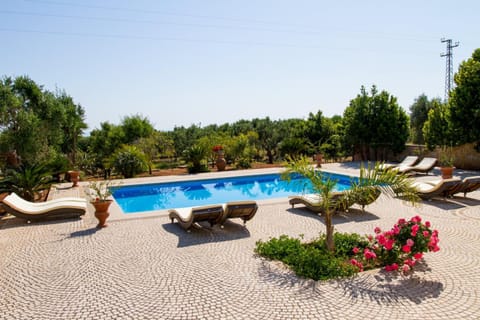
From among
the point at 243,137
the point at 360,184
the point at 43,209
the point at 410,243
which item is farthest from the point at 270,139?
the point at 410,243

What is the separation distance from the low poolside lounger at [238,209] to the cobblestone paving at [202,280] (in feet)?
1.06

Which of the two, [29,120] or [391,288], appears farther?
[29,120]

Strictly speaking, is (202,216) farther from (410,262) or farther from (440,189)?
(440,189)

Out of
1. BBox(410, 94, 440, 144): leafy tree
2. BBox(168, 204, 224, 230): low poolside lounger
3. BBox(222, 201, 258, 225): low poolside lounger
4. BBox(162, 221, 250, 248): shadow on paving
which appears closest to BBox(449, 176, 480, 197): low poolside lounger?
BBox(222, 201, 258, 225): low poolside lounger

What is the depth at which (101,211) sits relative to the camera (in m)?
7.98

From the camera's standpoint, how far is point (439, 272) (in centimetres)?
504

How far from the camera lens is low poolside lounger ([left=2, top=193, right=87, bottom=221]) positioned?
824 centimetres

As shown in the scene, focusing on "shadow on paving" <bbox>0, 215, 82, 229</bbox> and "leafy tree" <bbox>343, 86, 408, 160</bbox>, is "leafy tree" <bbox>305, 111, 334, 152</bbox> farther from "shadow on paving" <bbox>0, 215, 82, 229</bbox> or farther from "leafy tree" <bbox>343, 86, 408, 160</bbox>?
"shadow on paving" <bbox>0, 215, 82, 229</bbox>

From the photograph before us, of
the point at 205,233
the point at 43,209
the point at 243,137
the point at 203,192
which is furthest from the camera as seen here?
the point at 243,137

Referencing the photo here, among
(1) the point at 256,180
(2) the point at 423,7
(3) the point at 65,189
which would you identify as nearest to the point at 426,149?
(2) the point at 423,7

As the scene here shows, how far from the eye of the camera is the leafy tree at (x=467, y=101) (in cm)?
1541

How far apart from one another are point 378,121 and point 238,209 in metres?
14.6

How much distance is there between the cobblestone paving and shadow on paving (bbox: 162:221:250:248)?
0.02 meters

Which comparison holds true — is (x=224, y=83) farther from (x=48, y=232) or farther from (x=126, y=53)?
(x=48, y=232)
